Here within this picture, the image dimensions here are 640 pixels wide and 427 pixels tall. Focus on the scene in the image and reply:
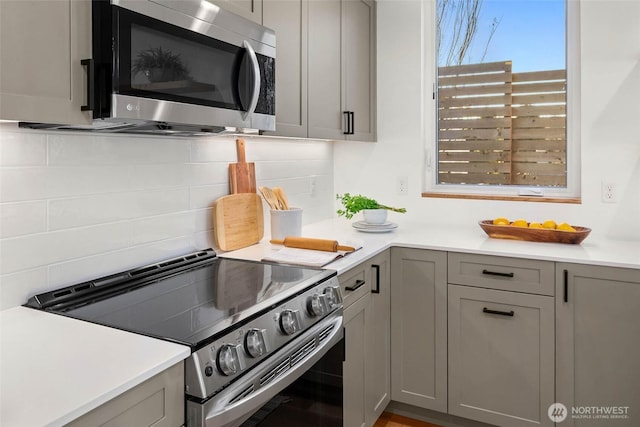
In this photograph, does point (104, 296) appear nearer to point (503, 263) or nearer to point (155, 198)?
point (155, 198)

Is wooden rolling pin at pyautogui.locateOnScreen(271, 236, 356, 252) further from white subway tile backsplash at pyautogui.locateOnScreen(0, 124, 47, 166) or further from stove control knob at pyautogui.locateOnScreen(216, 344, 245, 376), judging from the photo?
white subway tile backsplash at pyautogui.locateOnScreen(0, 124, 47, 166)

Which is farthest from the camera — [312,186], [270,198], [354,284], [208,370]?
[312,186]

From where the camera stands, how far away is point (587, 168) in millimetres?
2496

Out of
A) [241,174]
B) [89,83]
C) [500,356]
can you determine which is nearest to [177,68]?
[89,83]

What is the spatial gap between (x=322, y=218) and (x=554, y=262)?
140 centimetres

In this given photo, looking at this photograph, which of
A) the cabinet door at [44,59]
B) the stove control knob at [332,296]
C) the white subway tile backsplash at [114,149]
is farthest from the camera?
the stove control knob at [332,296]

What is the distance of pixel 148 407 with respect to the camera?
3.18 ft

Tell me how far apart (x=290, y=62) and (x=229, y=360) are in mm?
1378

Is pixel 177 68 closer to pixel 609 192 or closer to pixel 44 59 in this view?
pixel 44 59

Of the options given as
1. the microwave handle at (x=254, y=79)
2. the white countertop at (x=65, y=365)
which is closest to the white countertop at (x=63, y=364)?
the white countertop at (x=65, y=365)

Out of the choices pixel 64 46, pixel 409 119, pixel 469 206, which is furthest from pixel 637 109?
pixel 64 46

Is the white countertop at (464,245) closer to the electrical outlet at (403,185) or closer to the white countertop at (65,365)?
the electrical outlet at (403,185)

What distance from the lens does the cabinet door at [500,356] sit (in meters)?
2.09

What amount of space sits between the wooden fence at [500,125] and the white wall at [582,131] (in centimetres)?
15
